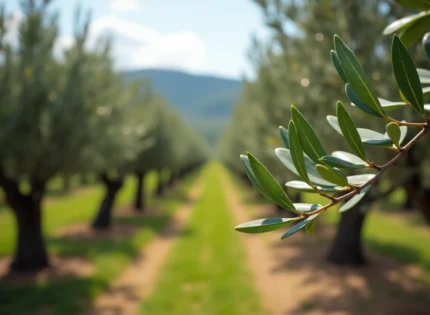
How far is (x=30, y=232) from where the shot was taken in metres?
8.73

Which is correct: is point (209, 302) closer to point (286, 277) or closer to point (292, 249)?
point (286, 277)

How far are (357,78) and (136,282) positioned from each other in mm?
8926

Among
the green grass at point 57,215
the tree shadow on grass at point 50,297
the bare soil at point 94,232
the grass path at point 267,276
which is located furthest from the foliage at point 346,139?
the bare soil at point 94,232

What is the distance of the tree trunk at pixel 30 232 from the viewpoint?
8445 millimetres

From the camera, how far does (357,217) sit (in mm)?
8547

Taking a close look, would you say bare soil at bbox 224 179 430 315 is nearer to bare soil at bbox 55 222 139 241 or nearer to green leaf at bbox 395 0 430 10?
bare soil at bbox 55 222 139 241

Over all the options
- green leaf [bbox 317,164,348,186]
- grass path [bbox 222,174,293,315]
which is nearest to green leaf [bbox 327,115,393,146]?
green leaf [bbox 317,164,348,186]

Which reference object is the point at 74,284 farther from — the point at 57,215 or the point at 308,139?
the point at 57,215

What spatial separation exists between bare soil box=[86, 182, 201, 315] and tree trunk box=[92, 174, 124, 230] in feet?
7.12

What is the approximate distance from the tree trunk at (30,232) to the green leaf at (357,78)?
28.1 feet

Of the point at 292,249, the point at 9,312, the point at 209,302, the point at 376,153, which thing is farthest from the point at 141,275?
the point at 376,153

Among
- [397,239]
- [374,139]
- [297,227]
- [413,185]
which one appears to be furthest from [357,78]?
[397,239]

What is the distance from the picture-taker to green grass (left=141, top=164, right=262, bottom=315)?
7.32 m

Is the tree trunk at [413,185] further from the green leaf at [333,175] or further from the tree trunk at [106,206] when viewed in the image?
the tree trunk at [106,206]
